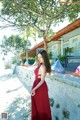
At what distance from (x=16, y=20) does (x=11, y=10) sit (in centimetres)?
113

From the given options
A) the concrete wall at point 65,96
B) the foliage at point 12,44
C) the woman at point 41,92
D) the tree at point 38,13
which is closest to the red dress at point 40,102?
the woman at point 41,92

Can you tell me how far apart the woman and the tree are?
6935 millimetres

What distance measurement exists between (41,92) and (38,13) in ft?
27.0

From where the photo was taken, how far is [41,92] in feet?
16.1

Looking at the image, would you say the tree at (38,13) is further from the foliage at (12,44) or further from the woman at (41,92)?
the foliage at (12,44)

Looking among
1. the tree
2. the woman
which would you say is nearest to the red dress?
the woman

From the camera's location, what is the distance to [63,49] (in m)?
23.0

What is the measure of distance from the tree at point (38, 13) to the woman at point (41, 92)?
6.94 meters

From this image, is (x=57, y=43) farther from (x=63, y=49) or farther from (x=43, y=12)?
(x=43, y=12)

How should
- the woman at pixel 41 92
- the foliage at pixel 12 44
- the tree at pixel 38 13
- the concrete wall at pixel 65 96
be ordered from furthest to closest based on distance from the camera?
the foliage at pixel 12 44 → the tree at pixel 38 13 → the woman at pixel 41 92 → the concrete wall at pixel 65 96

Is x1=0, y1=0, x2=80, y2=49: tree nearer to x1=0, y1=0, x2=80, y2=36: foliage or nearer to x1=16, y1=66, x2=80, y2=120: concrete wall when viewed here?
x1=0, y1=0, x2=80, y2=36: foliage

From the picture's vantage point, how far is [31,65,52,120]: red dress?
4914 millimetres

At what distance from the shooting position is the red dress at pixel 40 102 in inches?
193

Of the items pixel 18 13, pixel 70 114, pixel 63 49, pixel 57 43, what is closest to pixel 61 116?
pixel 70 114
